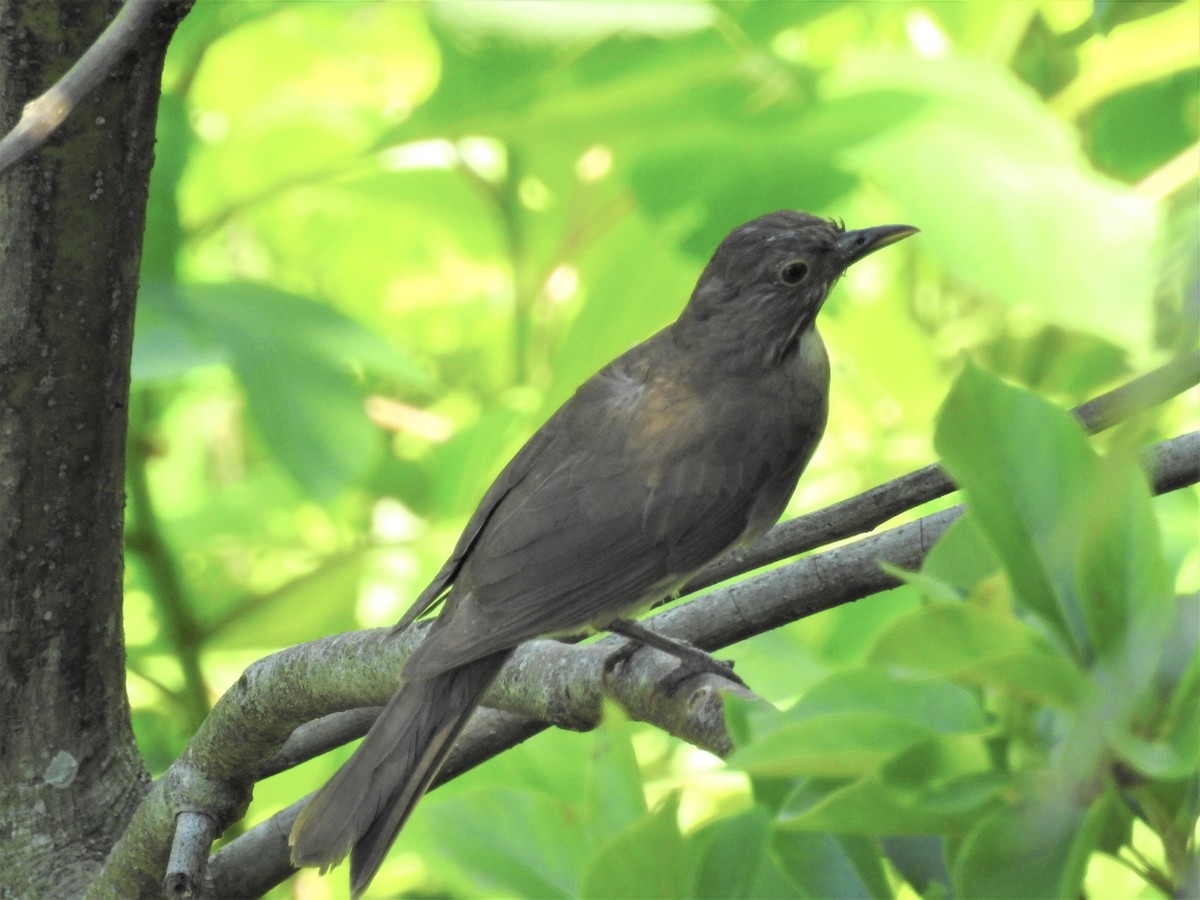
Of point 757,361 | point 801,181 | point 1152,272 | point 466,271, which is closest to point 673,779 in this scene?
point 757,361

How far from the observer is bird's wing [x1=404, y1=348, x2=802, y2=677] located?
181 centimetres

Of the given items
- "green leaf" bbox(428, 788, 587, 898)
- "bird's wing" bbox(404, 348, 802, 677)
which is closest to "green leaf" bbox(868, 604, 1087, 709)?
"green leaf" bbox(428, 788, 587, 898)

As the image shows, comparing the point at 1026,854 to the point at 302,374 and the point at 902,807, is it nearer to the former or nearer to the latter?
the point at 902,807

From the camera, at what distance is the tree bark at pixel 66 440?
132 cm

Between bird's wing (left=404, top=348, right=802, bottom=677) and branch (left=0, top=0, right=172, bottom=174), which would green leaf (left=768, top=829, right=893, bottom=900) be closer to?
branch (left=0, top=0, right=172, bottom=174)

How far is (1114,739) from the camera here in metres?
0.47

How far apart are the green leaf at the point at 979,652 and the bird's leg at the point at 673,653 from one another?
2.57ft

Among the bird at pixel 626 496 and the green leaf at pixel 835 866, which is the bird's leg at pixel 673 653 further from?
the green leaf at pixel 835 866

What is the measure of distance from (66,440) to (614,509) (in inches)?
29.7

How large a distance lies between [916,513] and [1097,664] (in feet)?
5.01

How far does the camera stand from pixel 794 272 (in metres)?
2.24

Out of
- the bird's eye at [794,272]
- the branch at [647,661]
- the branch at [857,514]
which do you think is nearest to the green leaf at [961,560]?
the branch at [857,514]

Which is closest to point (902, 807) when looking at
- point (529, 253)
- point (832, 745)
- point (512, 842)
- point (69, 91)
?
point (832, 745)

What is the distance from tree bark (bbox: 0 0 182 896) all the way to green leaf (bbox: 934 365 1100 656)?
988 millimetres
